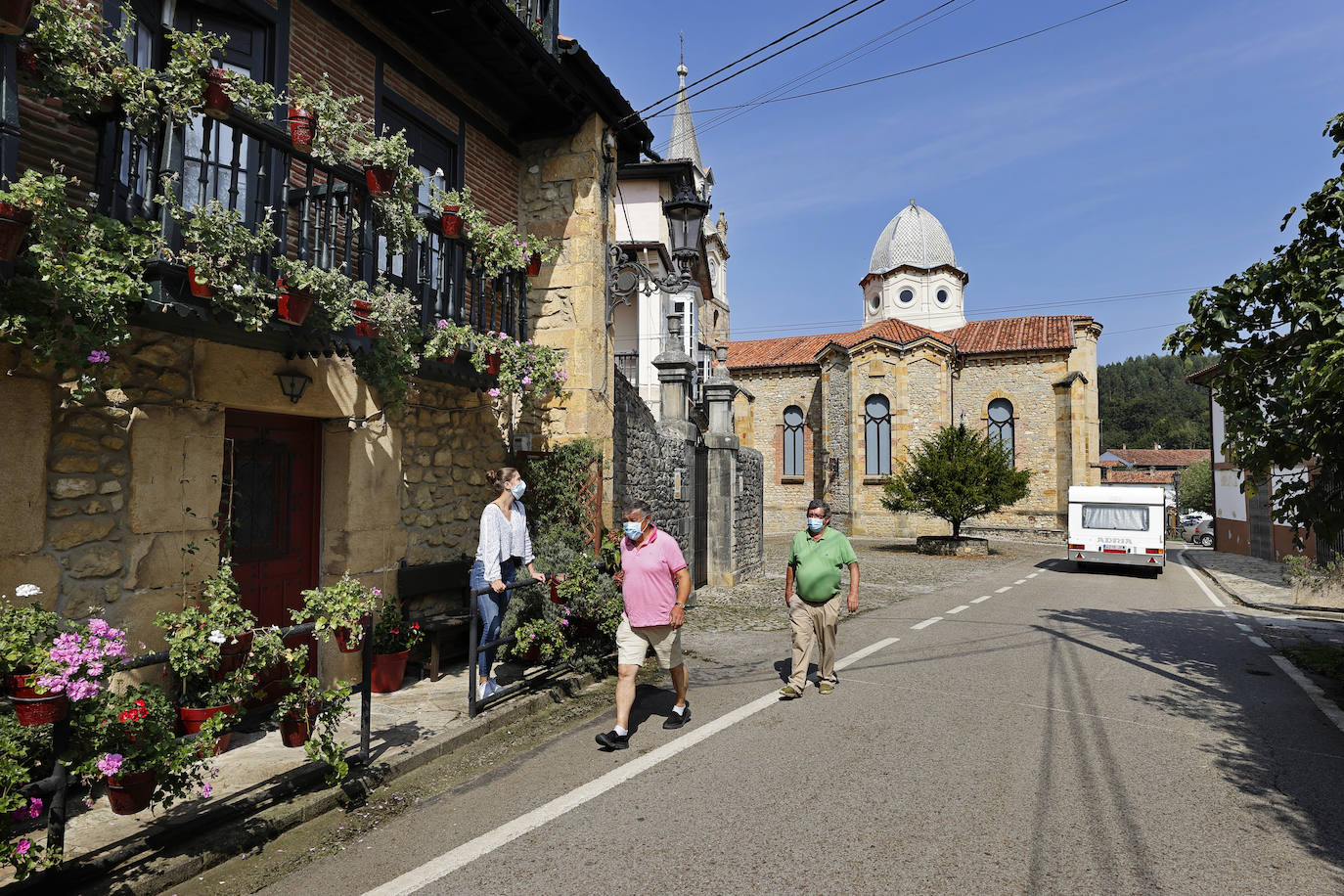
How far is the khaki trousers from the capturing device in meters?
6.59

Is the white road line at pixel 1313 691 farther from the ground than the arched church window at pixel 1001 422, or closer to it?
closer to it

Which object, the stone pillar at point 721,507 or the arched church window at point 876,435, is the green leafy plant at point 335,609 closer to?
the stone pillar at point 721,507

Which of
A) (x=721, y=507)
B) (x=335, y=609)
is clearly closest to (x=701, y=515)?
(x=721, y=507)

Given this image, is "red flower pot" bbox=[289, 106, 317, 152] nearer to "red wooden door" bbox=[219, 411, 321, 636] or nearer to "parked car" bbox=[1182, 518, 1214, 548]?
"red wooden door" bbox=[219, 411, 321, 636]

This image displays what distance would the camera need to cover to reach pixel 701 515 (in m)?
14.8

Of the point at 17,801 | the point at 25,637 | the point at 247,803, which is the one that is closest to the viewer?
the point at 17,801

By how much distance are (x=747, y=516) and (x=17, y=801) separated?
14.1 m

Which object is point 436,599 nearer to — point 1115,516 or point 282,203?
point 282,203

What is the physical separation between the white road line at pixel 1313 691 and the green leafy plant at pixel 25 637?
8.28 metres

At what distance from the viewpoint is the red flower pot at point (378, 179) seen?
5.78m

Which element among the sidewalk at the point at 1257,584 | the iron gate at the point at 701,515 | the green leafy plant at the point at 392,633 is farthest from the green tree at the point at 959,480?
the green leafy plant at the point at 392,633

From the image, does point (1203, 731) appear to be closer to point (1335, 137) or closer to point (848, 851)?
point (848, 851)

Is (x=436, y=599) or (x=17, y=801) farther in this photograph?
(x=436, y=599)

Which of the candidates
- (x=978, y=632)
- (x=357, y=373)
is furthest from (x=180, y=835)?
(x=978, y=632)
